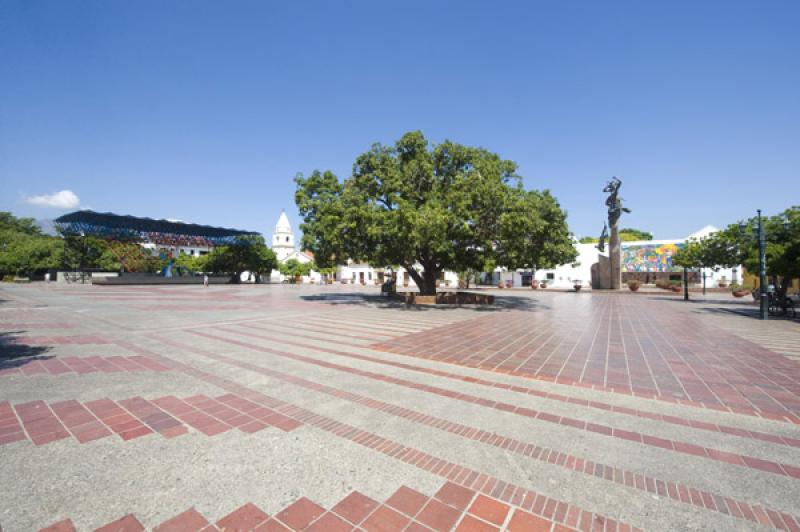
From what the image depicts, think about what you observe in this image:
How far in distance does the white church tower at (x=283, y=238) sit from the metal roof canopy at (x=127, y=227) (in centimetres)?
3049

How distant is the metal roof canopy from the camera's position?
37219mm

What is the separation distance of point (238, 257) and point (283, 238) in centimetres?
3328

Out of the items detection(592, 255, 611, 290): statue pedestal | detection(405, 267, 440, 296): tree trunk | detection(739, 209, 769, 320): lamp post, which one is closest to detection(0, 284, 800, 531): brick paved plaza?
detection(739, 209, 769, 320): lamp post

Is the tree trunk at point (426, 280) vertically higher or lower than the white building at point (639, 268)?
lower

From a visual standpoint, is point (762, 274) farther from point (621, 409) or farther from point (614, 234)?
point (614, 234)

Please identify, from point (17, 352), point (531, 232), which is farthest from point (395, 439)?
point (531, 232)

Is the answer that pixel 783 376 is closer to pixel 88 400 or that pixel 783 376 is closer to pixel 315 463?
pixel 315 463

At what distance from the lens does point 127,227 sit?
4153 centimetres

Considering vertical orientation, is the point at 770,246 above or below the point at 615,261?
below

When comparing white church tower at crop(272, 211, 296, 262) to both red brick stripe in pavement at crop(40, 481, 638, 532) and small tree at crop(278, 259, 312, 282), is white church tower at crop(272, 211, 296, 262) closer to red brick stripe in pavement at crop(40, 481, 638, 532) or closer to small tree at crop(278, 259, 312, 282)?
small tree at crop(278, 259, 312, 282)

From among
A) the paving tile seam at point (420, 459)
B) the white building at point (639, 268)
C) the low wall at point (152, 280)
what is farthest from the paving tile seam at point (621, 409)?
the low wall at point (152, 280)

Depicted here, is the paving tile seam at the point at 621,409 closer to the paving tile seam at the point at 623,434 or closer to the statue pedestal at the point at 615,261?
the paving tile seam at the point at 623,434

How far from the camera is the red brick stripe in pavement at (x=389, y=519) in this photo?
2221 millimetres

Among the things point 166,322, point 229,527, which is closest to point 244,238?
point 166,322
